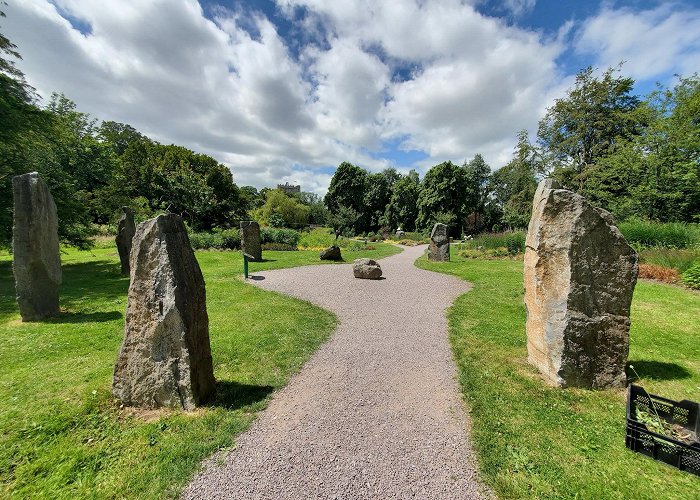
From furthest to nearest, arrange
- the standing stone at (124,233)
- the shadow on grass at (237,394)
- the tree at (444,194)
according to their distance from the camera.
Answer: the tree at (444,194) → the standing stone at (124,233) → the shadow on grass at (237,394)

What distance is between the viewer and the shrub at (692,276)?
1027cm

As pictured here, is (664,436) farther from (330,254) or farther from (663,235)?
(663,235)

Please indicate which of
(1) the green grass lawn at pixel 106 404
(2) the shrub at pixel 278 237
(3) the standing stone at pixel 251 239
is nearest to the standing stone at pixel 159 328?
(1) the green grass lawn at pixel 106 404

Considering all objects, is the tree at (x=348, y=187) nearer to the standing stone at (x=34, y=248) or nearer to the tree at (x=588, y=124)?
the tree at (x=588, y=124)

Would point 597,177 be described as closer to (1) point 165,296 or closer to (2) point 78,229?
(1) point 165,296

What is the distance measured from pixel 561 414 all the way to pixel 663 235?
18.3 meters

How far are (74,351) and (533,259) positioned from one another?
8431 mm

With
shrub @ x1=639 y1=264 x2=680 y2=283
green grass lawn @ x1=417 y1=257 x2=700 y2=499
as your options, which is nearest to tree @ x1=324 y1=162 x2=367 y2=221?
shrub @ x1=639 y1=264 x2=680 y2=283

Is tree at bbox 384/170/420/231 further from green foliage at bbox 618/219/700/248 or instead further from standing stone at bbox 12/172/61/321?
standing stone at bbox 12/172/61/321

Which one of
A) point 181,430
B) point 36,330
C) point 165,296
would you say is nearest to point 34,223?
point 36,330

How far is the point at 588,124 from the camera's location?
27.5m

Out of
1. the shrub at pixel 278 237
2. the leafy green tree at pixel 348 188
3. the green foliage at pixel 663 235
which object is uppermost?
the leafy green tree at pixel 348 188

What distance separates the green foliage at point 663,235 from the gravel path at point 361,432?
17.2 meters

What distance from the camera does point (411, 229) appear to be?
52.2 metres
